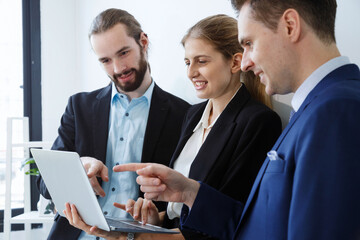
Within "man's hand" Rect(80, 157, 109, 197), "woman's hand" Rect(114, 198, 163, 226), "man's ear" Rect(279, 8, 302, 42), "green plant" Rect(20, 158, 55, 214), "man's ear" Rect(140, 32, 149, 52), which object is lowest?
"green plant" Rect(20, 158, 55, 214)

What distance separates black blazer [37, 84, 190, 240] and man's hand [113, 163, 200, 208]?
576 millimetres

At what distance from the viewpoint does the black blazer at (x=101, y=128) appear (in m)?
1.85

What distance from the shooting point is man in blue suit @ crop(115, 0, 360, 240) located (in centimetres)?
72

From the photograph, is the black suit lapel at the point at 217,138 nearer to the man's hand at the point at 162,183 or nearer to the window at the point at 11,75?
the man's hand at the point at 162,183

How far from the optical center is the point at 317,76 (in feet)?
2.91

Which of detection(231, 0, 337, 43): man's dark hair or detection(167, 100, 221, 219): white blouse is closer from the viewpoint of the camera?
detection(231, 0, 337, 43): man's dark hair

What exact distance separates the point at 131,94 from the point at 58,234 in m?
0.76

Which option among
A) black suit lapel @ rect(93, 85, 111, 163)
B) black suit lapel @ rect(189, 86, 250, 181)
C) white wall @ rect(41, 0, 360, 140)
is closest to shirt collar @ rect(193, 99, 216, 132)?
black suit lapel @ rect(189, 86, 250, 181)

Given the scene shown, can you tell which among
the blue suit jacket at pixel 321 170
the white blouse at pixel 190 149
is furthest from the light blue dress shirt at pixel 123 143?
the blue suit jacket at pixel 321 170

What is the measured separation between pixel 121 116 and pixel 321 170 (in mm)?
1355

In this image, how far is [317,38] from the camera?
0.89 meters

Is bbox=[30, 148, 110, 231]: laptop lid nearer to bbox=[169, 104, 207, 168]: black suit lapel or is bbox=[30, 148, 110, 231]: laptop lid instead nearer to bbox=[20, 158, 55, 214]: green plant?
bbox=[169, 104, 207, 168]: black suit lapel

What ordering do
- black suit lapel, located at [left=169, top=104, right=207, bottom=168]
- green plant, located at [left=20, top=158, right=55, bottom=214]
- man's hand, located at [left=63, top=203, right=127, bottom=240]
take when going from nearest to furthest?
man's hand, located at [left=63, top=203, right=127, bottom=240]
black suit lapel, located at [left=169, top=104, right=207, bottom=168]
green plant, located at [left=20, top=158, right=55, bottom=214]

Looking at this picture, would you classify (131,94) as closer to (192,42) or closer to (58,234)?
(192,42)
